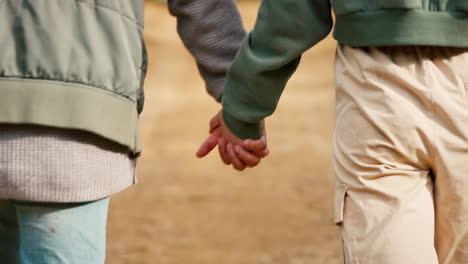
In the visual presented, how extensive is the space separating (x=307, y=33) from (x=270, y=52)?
11cm

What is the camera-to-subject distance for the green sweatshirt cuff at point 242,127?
241cm

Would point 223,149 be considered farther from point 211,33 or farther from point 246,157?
point 211,33

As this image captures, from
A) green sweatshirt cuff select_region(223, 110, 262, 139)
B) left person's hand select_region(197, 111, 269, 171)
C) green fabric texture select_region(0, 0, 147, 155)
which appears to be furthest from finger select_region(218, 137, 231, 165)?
green fabric texture select_region(0, 0, 147, 155)

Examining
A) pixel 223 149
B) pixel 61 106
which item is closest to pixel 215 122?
pixel 223 149

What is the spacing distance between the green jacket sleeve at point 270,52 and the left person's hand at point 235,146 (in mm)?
222

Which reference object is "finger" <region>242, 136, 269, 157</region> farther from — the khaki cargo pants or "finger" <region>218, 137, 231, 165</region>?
the khaki cargo pants

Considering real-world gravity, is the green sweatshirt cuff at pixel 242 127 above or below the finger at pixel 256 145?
above

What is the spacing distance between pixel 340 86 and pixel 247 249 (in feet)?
7.37

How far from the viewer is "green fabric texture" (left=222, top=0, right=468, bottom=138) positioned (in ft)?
6.14

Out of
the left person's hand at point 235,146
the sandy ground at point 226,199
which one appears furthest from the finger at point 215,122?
the sandy ground at point 226,199

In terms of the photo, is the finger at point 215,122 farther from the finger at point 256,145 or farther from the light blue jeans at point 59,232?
the light blue jeans at point 59,232

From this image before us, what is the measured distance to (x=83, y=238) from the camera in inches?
75.4

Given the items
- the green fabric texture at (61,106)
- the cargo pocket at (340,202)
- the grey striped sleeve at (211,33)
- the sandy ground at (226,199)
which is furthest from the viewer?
the sandy ground at (226,199)

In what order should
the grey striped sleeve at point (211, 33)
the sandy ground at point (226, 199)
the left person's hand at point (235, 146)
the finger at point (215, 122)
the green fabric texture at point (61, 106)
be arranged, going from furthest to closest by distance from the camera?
the sandy ground at point (226, 199), the finger at point (215, 122), the left person's hand at point (235, 146), the grey striped sleeve at point (211, 33), the green fabric texture at point (61, 106)
